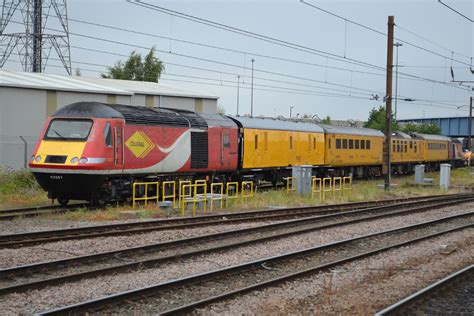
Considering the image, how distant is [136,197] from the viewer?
778 inches

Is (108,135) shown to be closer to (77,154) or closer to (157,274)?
(77,154)

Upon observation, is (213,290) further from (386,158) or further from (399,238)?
(386,158)

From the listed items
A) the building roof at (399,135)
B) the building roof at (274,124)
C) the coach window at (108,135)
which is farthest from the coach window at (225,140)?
the building roof at (399,135)

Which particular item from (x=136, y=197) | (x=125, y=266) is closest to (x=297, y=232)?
(x=125, y=266)

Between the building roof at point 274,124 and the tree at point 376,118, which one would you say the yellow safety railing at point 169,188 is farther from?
the tree at point 376,118

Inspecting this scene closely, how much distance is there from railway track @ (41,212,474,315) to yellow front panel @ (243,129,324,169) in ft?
36.3

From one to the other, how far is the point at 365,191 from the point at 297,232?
1435 cm

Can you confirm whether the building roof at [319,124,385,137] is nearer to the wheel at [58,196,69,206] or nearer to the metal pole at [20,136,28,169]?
the metal pole at [20,136,28,169]

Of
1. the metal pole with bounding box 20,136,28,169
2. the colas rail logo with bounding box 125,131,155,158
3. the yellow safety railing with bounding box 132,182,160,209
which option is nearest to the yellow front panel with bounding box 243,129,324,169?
the yellow safety railing with bounding box 132,182,160,209

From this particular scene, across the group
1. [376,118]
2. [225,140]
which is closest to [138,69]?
[376,118]

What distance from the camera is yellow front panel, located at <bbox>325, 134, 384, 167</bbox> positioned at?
3278 cm

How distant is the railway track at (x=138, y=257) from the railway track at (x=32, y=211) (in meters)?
5.83

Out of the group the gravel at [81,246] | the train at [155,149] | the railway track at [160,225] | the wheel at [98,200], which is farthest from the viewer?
the wheel at [98,200]

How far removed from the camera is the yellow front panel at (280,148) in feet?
83.2
